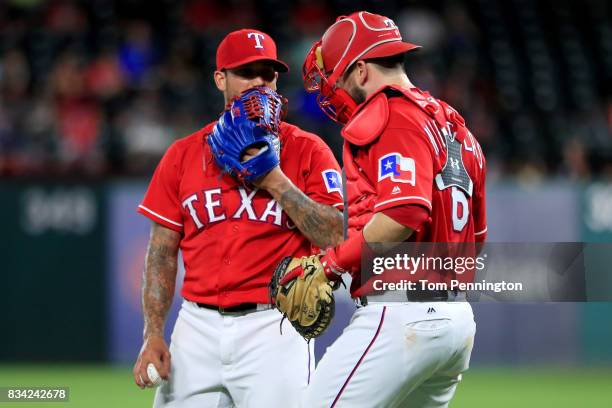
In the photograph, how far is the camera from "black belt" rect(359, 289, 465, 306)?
11.6ft

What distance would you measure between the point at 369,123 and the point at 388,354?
83 cm

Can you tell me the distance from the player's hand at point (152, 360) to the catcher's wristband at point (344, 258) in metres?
1.12

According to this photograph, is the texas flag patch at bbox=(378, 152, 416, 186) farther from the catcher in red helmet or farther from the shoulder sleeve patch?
the shoulder sleeve patch

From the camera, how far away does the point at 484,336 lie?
10188 millimetres

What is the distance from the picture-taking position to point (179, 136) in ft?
36.2

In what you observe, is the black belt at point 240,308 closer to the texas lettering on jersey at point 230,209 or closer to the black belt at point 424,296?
the texas lettering on jersey at point 230,209

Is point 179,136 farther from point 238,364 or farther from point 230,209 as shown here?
point 238,364

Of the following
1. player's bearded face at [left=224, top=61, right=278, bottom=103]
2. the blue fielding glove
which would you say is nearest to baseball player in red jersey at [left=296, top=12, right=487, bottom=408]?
the blue fielding glove

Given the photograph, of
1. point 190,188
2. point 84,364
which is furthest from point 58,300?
point 190,188

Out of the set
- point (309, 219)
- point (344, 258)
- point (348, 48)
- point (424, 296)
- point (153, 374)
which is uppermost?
point (348, 48)

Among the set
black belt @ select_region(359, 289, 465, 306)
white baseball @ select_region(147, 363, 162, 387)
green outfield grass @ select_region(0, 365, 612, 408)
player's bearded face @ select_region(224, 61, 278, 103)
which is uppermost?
player's bearded face @ select_region(224, 61, 278, 103)

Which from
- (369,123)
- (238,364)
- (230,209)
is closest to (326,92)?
(369,123)

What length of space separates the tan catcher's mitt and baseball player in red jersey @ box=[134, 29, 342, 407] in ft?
1.98

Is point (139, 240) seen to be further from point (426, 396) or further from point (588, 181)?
point (426, 396)
